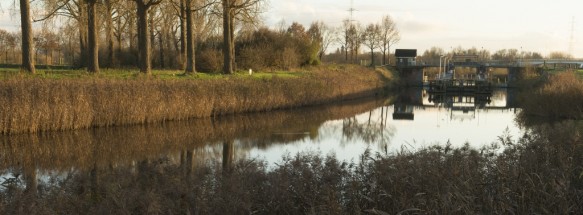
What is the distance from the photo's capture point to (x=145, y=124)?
1772cm

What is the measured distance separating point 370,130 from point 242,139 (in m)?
5.15

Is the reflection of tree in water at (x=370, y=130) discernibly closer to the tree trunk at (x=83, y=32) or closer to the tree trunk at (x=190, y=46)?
the tree trunk at (x=190, y=46)

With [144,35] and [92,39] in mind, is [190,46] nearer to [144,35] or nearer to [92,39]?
[144,35]

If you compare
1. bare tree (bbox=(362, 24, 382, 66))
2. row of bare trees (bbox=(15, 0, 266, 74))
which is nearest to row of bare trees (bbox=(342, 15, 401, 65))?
bare tree (bbox=(362, 24, 382, 66))

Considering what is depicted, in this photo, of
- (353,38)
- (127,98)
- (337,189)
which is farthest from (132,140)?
(353,38)

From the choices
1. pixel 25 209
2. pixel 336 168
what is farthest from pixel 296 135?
pixel 25 209

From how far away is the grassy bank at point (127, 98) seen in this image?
14461 millimetres

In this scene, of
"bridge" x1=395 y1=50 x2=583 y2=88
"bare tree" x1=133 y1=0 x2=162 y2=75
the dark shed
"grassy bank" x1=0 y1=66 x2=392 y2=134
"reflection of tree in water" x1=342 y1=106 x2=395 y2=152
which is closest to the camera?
"grassy bank" x1=0 y1=66 x2=392 y2=134

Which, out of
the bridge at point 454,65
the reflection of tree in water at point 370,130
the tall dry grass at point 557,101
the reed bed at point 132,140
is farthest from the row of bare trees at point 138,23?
the bridge at point 454,65

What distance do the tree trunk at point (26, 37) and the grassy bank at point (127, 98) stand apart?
767mm

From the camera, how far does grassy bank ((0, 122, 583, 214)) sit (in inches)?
208

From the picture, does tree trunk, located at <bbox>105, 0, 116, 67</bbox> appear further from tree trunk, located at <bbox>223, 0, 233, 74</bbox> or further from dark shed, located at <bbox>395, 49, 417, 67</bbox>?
dark shed, located at <bbox>395, 49, 417, 67</bbox>

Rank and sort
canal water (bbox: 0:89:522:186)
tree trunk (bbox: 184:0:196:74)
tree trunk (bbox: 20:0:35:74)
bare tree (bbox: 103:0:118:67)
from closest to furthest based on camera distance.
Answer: canal water (bbox: 0:89:522:186) → tree trunk (bbox: 20:0:35:74) → bare tree (bbox: 103:0:118:67) → tree trunk (bbox: 184:0:196:74)

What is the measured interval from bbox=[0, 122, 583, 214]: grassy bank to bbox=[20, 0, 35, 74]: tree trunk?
1177cm
